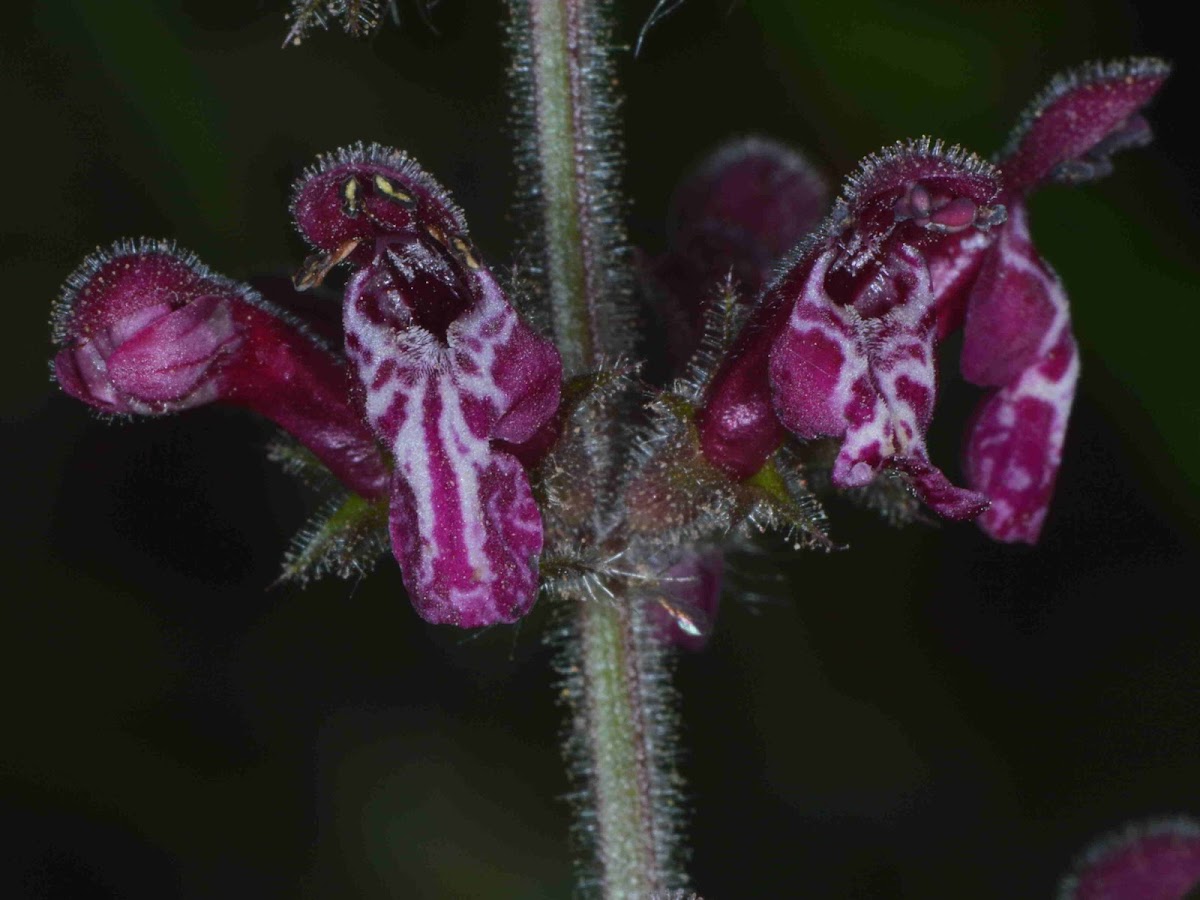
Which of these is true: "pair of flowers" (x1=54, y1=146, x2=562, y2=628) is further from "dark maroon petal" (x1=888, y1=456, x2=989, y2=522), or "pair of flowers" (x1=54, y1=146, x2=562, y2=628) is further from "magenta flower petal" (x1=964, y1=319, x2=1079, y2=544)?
"magenta flower petal" (x1=964, y1=319, x2=1079, y2=544)

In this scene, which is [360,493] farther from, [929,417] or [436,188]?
[929,417]

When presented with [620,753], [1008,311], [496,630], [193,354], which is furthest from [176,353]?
[496,630]

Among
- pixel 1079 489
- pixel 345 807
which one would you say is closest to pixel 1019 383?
pixel 1079 489

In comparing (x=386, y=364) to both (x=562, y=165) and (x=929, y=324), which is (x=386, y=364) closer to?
(x=562, y=165)

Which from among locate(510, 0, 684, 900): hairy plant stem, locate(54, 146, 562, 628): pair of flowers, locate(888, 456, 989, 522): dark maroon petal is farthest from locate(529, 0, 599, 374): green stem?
locate(888, 456, 989, 522): dark maroon petal

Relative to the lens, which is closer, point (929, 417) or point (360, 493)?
point (929, 417)

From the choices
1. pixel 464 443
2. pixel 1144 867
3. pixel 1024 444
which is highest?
pixel 1024 444
